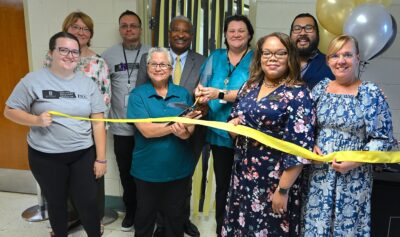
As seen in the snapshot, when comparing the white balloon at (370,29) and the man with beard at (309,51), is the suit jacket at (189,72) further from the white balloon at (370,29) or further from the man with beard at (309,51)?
the white balloon at (370,29)

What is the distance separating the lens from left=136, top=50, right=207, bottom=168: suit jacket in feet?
7.05

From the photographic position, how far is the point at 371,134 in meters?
1.58

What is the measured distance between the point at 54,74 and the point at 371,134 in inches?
71.9

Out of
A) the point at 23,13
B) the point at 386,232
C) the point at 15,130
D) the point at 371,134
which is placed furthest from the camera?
the point at 15,130

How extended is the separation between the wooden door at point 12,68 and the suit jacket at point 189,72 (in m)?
1.67

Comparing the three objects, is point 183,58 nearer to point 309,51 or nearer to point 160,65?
point 160,65

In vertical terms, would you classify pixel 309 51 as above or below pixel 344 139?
above

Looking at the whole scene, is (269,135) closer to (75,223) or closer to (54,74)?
(54,74)

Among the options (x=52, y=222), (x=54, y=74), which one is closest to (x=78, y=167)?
(x=52, y=222)

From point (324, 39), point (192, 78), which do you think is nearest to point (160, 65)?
point (192, 78)

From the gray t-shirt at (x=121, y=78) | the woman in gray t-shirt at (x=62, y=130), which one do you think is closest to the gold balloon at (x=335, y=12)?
the gray t-shirt at (x=121, y=78)

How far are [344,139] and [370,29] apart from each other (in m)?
0.76

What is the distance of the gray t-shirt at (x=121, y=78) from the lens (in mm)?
2648

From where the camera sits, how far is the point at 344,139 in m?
1.63
